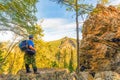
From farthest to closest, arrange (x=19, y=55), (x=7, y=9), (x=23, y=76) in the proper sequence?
1. (x=19, y=55)
2. (x=7, y=9)
3. (x=23, y=76)

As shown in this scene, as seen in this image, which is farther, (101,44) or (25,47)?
(101,44)

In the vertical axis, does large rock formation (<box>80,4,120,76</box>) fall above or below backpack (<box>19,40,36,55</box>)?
below

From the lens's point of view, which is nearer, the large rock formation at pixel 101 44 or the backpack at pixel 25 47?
the backpack at pixel 25 47

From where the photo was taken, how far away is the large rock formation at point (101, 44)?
42.8 metres

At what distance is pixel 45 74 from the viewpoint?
15.8 m

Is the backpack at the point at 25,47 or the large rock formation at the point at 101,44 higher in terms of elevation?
the backpack at the point at 25,47

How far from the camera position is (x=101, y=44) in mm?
44625

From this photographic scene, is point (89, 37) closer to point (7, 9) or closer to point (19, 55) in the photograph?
point (19, 55)

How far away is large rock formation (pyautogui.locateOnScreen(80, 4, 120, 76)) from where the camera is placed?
4275cm

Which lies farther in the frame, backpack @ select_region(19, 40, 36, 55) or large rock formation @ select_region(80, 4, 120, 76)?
large rock formation @ select_region(80, 4, 120, 76)

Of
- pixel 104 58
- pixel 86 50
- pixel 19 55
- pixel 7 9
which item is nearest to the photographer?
pixel 7 9

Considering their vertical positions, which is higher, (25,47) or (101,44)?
(25,47)

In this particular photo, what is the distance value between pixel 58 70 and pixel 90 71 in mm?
28258

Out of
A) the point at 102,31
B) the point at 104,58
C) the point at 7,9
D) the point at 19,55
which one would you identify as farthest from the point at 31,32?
the point at 19,55
